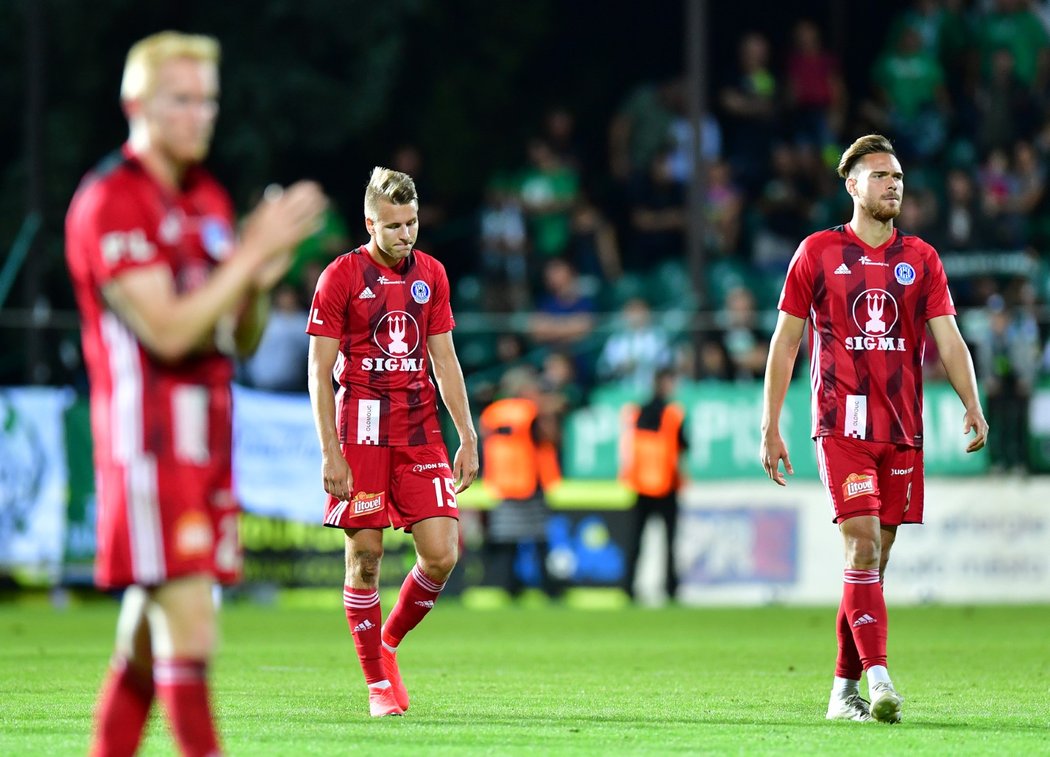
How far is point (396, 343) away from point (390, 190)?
0.70 meters

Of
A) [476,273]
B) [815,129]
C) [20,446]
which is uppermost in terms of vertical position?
[815,129]

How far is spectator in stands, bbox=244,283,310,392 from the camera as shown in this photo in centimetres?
1989

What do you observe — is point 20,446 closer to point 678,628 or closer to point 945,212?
point 678,628

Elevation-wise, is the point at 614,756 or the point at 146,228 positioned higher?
the point at 146,228

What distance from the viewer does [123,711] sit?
5359 mm

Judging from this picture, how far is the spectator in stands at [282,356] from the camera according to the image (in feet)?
65.3

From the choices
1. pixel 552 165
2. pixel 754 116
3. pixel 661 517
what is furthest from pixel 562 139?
pixel 661 517

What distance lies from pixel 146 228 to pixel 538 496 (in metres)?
14.2

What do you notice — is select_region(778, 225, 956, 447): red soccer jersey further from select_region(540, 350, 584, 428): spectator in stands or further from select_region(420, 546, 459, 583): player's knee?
select_region(540, 350, 584, 428): spectator in stands

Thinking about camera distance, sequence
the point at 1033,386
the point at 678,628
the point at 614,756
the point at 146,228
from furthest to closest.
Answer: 1. the point at 1033,386
2. the point at 678,628
3. the point at 614,756
4. the point at 146,228

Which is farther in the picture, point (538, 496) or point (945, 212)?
point (945, 212)

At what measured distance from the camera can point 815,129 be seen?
2402cm

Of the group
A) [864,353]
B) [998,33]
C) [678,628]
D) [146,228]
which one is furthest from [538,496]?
[146,228]

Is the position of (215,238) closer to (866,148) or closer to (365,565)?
(365,565)
